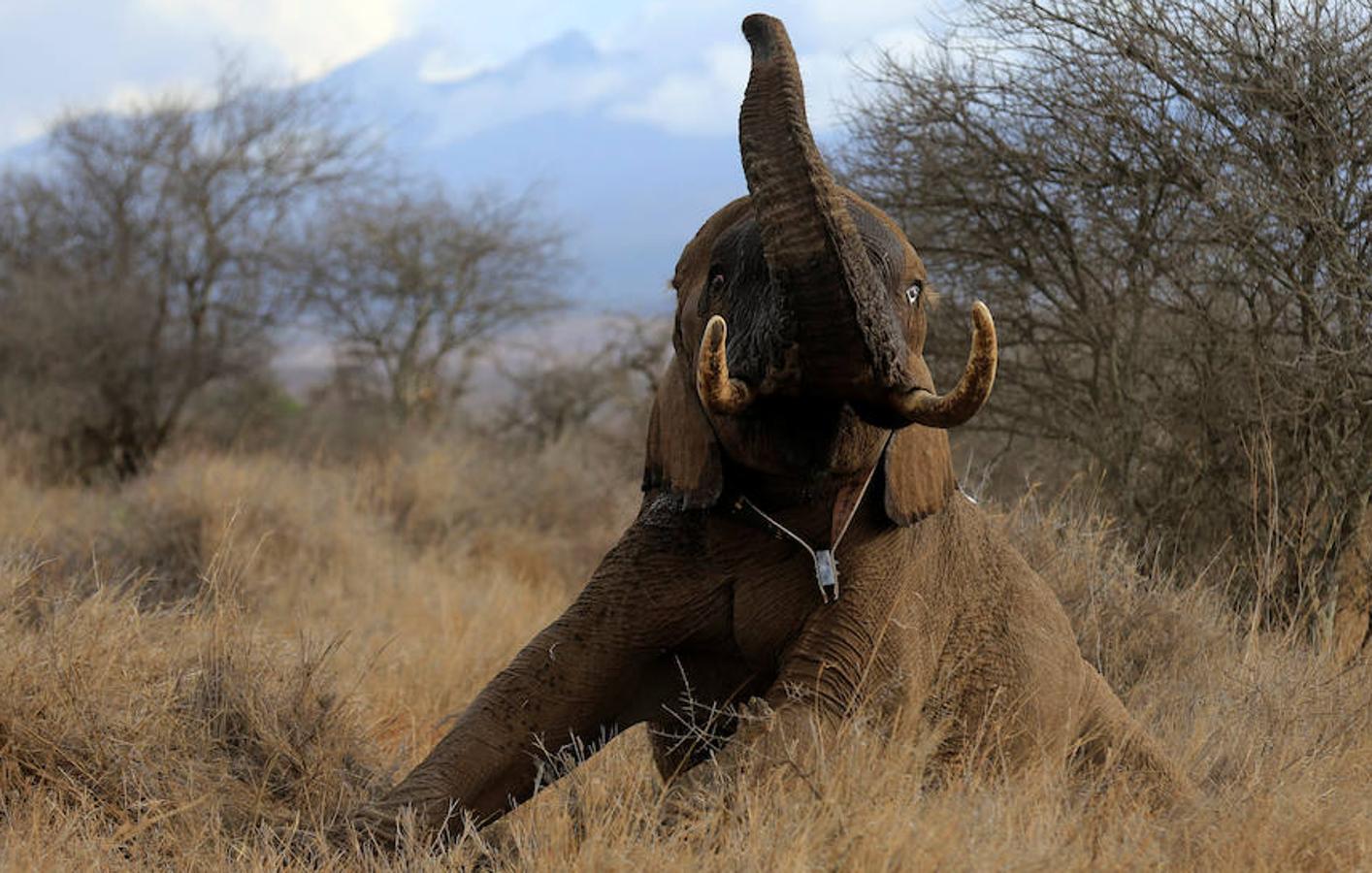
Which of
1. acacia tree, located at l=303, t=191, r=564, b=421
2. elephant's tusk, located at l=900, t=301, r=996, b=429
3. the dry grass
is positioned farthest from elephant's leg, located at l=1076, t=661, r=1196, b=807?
acacia tree, located at l=303, t=191, r=564, b=421

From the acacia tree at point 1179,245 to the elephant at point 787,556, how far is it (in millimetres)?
2286

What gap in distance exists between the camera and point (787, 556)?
158 inches

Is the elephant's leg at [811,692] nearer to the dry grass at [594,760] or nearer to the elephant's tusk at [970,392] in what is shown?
the dry grass at [594,760]

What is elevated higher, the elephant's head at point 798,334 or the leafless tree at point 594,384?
the elephant's head at point 798,334

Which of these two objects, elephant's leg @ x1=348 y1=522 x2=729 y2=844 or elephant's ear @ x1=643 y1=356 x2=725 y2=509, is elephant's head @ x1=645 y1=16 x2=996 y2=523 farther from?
elephant's leg @ x1=348 y1=522 x2=729 y2=844

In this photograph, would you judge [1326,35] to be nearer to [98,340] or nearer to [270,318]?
[98,340]

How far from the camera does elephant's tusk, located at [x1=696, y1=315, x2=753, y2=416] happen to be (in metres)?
3.35

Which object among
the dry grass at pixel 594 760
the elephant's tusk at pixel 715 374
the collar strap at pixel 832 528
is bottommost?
the dry grass at pixel 594 760

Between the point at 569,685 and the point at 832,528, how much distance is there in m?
0.79

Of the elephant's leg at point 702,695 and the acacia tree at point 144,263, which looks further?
the acacia tree at point 144,263

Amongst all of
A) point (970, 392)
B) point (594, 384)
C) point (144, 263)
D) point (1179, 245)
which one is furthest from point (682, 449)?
point (144, 263)

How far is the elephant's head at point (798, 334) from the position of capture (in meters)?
3.40

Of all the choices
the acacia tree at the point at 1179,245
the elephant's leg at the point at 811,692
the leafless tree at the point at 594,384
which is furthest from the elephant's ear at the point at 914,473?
the leafless tree at the point at 594,384

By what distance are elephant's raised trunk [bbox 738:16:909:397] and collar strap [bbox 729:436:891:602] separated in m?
0.45
